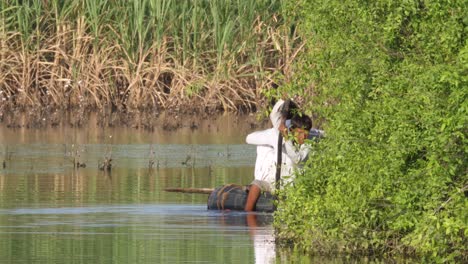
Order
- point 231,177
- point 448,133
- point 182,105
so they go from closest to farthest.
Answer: point 448,133 → point 231,177 → point 182,105

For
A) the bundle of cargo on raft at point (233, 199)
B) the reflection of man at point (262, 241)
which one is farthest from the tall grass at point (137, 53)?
the reflection of man at point (262, 241)

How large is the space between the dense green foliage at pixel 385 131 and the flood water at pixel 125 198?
20.6 inches

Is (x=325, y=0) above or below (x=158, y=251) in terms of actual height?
above

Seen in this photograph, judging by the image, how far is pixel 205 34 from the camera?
3022 cm

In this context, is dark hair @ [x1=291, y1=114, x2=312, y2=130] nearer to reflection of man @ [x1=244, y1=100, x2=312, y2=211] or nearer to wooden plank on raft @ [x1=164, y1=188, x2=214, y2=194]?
reflection of man @ [x1=244, y1=100, x2=312, y2=211]

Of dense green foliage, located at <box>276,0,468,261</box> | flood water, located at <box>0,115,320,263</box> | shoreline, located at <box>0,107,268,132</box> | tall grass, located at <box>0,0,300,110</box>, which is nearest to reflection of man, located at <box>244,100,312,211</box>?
flood water, located at <box>0,115,320,263</box>

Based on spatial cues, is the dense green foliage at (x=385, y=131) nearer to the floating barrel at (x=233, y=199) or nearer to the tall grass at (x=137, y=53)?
the floating barrel at (x=233, y=199)

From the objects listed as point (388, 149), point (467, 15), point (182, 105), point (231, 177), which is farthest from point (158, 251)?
point (182, 105)

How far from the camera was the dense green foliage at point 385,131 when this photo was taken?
37.8ft

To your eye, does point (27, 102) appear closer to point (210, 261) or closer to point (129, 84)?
point (129, 84)

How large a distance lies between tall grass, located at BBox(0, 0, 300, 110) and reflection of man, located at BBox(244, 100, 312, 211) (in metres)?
13.1

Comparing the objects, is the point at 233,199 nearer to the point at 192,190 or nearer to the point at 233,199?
the point at 233,199

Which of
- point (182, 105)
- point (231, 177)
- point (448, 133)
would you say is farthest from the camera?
point (182, 105)

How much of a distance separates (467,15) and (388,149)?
1.05m
